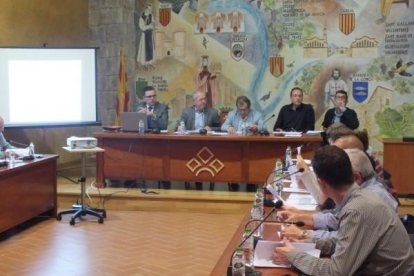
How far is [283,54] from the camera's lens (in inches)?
336

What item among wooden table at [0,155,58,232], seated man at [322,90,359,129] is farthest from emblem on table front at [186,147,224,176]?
seated man at [322,90,359,129]

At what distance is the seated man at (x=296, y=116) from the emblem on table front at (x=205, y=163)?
1.08 m

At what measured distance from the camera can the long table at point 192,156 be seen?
261 inches

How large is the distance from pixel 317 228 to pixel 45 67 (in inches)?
206

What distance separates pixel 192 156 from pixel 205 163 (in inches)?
7.2

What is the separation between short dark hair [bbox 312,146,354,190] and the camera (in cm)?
218

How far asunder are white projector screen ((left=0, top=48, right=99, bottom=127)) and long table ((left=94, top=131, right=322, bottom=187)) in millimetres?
712

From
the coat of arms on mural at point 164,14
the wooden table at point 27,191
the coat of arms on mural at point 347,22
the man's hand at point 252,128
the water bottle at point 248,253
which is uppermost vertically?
the coat of arms on mural at point 164,14

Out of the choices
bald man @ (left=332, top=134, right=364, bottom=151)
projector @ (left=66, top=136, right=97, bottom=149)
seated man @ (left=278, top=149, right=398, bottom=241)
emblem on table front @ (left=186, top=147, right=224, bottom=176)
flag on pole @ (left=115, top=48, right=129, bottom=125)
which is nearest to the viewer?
seated man @ (left=278, top=149, right=398, bottom=241)

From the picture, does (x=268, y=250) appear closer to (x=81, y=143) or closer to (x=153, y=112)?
(x=81, y=143)

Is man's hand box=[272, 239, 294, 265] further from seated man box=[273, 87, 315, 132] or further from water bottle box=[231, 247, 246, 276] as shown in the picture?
seated man box=[273, 87, 315, 132]

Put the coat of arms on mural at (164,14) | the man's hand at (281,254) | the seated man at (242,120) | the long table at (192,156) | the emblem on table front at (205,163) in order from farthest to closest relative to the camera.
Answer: the coat of arms on mural at (164,14), the seated man at (242,120), the emblem on table front at (205,163), the long table at (192,156), the man's hand at (281,254)

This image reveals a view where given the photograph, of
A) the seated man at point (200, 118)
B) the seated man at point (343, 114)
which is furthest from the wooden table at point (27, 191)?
the seated man at point (343, 114)

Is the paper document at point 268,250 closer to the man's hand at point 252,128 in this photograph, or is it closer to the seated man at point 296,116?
the man's hand at point 252,128
